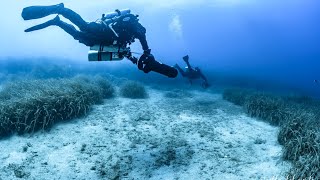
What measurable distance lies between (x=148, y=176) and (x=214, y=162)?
1796 mm

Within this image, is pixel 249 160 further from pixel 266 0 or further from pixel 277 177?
Result: pixel 266 0

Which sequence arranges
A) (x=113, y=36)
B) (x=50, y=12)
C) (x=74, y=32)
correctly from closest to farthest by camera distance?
1. (x=50, y=12)
2. (x=74, y=32)
3. (x=113, y=36)

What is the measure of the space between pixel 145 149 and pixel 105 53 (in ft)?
10.2

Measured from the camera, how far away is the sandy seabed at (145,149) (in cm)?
705

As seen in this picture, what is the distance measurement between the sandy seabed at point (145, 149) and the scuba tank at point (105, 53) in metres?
2.68

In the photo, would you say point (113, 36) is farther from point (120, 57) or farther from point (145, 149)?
point (145, 149)

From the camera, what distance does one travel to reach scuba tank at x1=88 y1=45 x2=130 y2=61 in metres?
6.64

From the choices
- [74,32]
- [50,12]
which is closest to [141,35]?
[74,32]

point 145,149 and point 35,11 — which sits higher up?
point 35,11

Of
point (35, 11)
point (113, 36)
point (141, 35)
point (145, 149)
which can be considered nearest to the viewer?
point (35, 11)

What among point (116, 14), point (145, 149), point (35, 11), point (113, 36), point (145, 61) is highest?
point (116, 14)

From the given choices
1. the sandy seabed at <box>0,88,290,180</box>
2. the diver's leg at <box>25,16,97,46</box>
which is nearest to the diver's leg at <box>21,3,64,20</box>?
the diver's leg at <box>25,16,97,46</box>

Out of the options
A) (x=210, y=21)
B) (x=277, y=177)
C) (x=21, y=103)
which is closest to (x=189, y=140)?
(x=277, y=177)

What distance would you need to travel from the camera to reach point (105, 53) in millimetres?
6676
